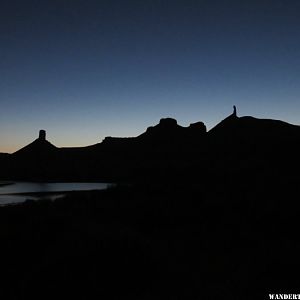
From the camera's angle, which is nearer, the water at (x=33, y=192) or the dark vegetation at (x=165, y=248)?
the dark vegetation at (x=165, y=248)

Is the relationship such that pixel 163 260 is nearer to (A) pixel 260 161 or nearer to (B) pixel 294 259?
(B) pixel 294 259

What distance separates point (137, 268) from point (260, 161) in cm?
3428

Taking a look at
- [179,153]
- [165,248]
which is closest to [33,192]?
[179,153]

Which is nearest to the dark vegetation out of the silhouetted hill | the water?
the silhouetted hill

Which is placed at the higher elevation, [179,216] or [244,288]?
[179,216]

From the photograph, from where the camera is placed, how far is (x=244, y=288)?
8.27 meters

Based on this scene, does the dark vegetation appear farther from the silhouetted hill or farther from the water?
the water

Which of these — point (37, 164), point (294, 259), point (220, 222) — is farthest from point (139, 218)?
point (37, 164)

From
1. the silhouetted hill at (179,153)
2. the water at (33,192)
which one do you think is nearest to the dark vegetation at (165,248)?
the silhouetted hill at (179,153)

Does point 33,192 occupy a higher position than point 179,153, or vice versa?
point 179,153

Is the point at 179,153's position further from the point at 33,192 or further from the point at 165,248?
the point at 165,248

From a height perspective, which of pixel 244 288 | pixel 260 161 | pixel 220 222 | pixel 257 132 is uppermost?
pixel 257 132

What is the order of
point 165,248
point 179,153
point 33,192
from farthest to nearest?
point 179,153 → point 33,192 → point 165,248

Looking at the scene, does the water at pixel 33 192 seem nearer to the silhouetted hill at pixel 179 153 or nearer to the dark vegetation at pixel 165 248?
the silhouetted hill at pixel 179 153
